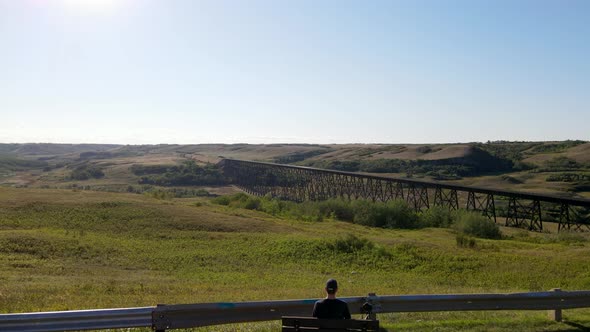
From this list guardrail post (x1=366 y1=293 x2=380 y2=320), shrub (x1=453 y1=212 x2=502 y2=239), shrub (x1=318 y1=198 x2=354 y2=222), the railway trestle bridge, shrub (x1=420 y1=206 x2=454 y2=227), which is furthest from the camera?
shrub (x1=318 y1=198 x2=354 y2=222)

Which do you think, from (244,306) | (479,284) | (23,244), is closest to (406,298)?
(244,306)

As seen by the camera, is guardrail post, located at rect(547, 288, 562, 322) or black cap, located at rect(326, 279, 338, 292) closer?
black cap, located at rect(326, 279, 338, 292)

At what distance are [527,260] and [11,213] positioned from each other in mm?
31210

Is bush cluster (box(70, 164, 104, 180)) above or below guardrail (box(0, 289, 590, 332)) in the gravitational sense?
below

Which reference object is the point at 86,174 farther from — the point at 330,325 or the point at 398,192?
the point at 330,325

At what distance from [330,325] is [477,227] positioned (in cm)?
4040

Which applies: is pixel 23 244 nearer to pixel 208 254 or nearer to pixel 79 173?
pixel 208 254

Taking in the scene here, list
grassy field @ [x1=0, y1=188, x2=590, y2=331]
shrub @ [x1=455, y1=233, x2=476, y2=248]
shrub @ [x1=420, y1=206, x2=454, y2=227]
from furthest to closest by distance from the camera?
shrub @ [x1=420, y1=206, x2=454, y2=227], shrub @ [x1=455, y1=233, x2=476, y2=248], grassy field @ [x1=0, y1=188, x2=590, y2=331]

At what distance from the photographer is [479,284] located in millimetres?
17875

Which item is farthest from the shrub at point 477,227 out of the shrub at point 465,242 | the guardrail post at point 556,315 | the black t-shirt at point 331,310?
the black t-shirt at point 331,310

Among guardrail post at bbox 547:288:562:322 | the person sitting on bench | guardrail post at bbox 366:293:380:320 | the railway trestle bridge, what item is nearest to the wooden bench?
the person sitting on bench

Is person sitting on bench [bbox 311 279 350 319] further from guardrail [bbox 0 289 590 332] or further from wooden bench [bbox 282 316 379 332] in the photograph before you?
guardrail [bbox 0 289 590 332]

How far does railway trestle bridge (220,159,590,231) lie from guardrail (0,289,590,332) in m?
35.7

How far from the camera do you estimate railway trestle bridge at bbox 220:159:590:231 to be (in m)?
48.3
